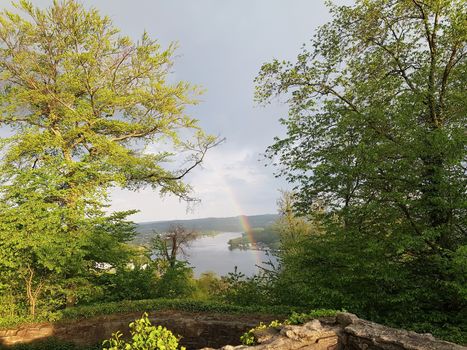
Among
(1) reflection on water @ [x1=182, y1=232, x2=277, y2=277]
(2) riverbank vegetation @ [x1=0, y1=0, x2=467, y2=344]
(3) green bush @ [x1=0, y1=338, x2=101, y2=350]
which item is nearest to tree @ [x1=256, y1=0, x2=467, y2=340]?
(2) riverbank vegetation @ [x1=0, y1=0, x2=467, y2=344]

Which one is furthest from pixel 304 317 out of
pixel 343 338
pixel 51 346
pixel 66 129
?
pixel 66 129

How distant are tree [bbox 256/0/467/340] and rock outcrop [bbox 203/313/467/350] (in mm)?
2118

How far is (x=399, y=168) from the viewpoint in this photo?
8164 mm

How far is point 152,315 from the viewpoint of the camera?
9641 mm

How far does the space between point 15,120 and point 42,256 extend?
27.9 feet

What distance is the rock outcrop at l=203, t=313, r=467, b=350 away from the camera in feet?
16.3

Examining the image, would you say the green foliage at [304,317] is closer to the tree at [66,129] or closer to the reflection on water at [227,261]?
the tree at [66,129]

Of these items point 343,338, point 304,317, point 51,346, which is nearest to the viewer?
point 343,338

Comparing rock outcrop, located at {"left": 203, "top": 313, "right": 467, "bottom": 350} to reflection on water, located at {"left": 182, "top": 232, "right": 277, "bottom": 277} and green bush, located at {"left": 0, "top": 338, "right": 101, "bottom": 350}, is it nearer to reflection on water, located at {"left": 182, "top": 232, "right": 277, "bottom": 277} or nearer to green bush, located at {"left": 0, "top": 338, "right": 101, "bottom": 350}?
green bush, located at {"left": 0, "top": 338, "right": 101, "bottom": 350}

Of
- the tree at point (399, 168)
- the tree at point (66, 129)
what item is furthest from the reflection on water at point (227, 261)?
the tree at point (399, 168)

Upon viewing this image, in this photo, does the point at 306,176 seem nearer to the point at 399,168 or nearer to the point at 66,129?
the point at 399,168

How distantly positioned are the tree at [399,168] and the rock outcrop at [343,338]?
83.4 inches

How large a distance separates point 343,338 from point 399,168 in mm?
4902

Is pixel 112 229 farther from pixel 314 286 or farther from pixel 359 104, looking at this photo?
→ pixel 359 104
